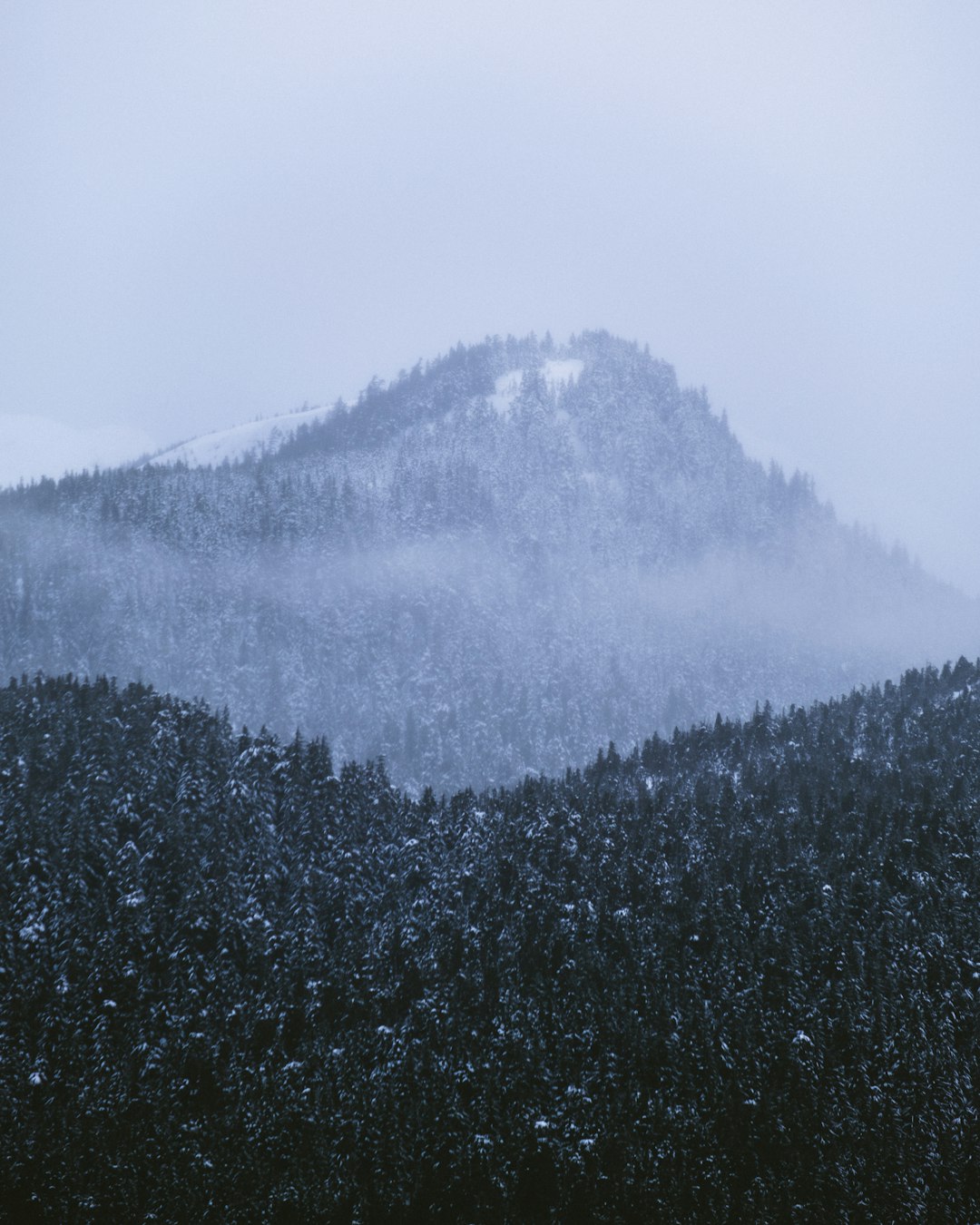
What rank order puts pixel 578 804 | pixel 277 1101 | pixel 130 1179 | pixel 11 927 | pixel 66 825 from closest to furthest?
pixel 130 1179 → pixel 277 1101 → pixel 11 927 → pixel 66 825 → pixel 578 804

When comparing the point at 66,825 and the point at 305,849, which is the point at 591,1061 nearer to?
the point at 305,849

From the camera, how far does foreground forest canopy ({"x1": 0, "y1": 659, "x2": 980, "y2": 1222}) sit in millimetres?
95250

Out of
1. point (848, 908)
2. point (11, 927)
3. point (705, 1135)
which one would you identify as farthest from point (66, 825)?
point (848, 908)

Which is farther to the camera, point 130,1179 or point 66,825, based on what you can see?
point 66,825

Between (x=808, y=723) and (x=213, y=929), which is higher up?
(x=808, y=723)

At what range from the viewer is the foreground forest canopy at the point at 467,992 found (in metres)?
95.2

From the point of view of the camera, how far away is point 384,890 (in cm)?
12144

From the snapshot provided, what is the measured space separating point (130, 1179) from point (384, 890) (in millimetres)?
38648

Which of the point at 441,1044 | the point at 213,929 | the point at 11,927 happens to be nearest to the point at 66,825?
the point at 11,927

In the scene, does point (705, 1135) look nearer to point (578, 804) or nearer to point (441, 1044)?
point (441, 1044)

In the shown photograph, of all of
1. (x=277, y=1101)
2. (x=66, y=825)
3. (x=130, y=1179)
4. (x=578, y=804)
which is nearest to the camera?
(x=130, y=1179)

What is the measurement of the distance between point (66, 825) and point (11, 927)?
12.3 meters

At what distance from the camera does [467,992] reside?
109062 mm

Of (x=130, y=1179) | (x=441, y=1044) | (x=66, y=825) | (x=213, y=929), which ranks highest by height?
(x=66, y=825)
